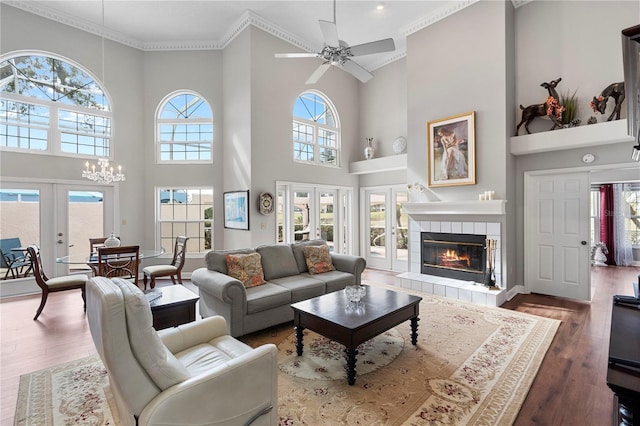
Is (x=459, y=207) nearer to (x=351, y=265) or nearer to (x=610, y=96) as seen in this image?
(x=351, y=265)

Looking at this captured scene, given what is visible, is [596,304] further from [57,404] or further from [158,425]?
[57,404]

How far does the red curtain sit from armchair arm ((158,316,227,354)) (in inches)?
378

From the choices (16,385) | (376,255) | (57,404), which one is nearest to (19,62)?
(16,385)

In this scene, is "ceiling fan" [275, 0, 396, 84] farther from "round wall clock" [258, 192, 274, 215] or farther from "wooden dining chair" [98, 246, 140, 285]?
"wooden dining chair" [98, 246, 140, 285]

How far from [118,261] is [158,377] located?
130 inches

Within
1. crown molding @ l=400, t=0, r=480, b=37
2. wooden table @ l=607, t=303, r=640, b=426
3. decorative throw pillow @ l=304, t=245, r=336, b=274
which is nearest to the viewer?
wooden table @ l=607, t=303, r=640, b=426

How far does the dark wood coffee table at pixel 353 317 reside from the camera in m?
2.39

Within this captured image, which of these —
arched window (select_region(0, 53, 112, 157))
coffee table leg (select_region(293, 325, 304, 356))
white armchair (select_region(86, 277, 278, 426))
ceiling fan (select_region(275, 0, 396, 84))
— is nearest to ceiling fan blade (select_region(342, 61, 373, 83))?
ceiling fan (select_region(275, 0, 396, 84))

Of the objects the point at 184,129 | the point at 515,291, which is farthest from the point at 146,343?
the point at 184,129

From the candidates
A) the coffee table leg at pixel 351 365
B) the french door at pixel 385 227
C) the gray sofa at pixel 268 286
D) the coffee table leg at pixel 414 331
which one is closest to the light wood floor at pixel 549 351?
the coffee table leg at pixel 414 331

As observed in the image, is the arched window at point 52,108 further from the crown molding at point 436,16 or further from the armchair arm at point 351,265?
the crown molding at point 436,16

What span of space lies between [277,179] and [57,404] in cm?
433

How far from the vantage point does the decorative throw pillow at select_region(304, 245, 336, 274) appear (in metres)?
4.34

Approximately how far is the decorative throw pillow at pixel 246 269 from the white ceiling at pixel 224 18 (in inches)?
171
